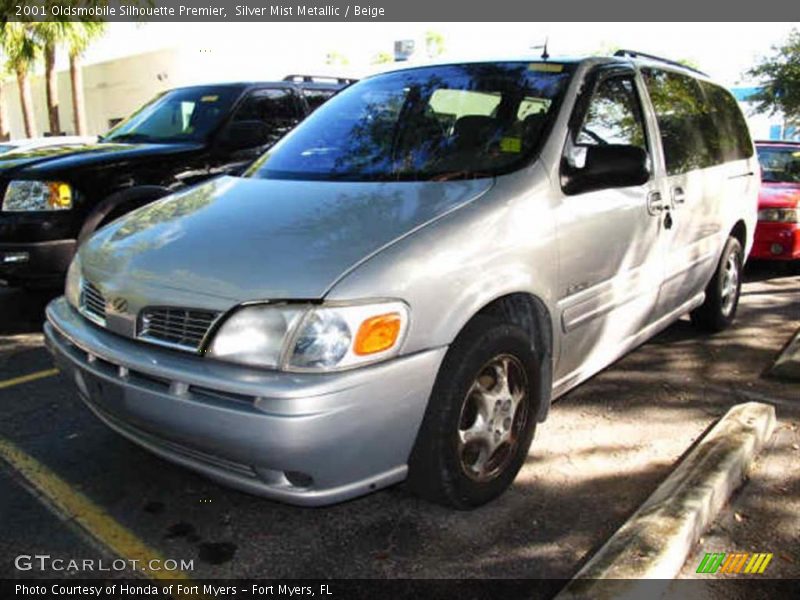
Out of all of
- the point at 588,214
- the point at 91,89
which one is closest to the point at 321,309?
the point at 588,214

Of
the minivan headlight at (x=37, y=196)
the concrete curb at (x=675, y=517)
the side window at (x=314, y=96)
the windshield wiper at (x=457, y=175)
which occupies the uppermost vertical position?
the side window at (x=314, y=96)

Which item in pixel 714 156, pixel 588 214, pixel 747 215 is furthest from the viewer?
pixel 747 215

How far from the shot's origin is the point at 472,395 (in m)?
2.88

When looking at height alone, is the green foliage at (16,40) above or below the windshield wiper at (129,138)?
above

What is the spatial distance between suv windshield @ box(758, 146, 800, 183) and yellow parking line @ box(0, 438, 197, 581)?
8.04m

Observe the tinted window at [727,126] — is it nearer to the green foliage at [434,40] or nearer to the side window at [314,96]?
the side window at [314,96]

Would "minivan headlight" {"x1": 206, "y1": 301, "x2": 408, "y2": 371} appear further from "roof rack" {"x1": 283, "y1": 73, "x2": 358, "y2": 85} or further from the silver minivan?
"roof rack" {"x1": 283, "y1": 73, "x2": 358, "y2": 85}

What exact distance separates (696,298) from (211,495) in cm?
328

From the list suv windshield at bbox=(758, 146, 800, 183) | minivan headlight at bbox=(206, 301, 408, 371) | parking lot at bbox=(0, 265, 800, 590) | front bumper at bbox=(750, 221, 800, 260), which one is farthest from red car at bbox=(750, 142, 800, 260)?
minivan headlight at bbox=(206, 301, 408, 371)

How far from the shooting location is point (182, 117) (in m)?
6.51

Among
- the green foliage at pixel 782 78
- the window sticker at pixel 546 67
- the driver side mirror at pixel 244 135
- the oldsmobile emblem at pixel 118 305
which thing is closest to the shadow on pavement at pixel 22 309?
the driver side mirror at pixel 244 135

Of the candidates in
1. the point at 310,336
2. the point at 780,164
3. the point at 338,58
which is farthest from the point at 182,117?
the point at 338,58

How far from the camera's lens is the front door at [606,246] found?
3.32 m

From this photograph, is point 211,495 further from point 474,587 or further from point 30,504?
point 474,587
